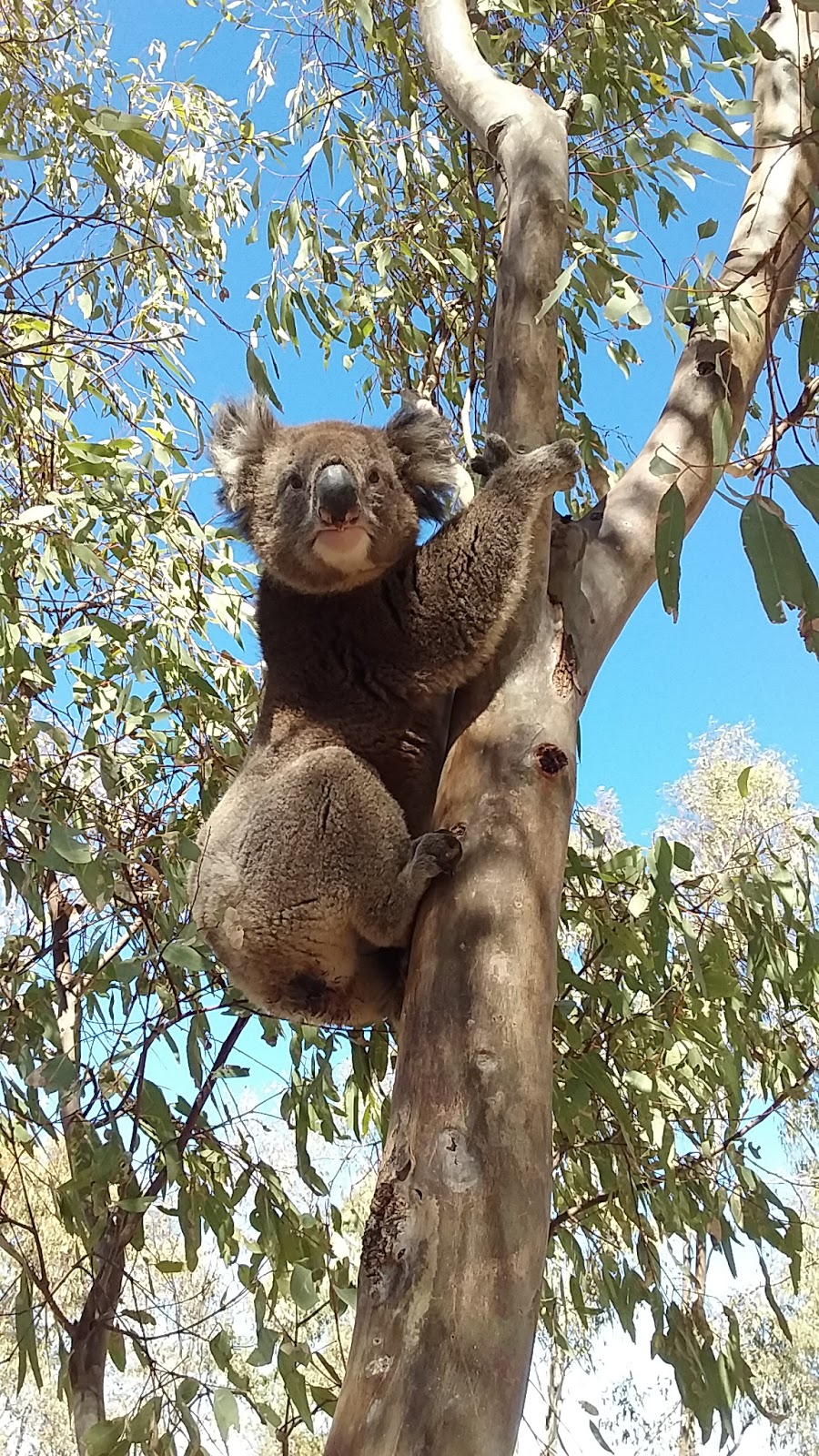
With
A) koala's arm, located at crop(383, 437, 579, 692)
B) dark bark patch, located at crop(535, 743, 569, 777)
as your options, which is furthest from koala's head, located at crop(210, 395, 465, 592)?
dark bark patch, located at crop(535, 743, 569, 777)

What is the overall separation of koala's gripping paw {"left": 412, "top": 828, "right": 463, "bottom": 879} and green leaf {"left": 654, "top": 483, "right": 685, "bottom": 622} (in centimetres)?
39

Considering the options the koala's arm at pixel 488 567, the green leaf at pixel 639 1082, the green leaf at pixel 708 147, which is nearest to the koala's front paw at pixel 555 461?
the koala's arm at pixel 488 567

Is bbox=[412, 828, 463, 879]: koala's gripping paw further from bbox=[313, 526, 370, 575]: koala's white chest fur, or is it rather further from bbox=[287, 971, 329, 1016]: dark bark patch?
bbox=[313, 526, 370, 575]: koala's white chest fur

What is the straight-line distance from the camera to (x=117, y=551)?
2648mm

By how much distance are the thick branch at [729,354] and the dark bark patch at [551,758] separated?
164 millimetres

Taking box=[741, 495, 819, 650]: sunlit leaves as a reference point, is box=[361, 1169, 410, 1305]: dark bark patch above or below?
below

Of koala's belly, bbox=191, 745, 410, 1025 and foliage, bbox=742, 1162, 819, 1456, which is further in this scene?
foliage, bbox=742, 1162, 819, 1456

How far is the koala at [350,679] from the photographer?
1726mm

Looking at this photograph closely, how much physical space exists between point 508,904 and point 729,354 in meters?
1.06

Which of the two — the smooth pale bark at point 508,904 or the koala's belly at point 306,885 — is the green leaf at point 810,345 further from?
the koala's belly at point 306,885

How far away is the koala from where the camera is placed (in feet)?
5.66

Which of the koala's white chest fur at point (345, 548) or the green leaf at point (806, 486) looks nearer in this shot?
the green leaf at point (806, 486)

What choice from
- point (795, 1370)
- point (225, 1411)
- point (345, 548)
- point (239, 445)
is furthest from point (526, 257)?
point (795, 1370)

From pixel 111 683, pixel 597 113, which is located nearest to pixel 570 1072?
pixel 111 683
